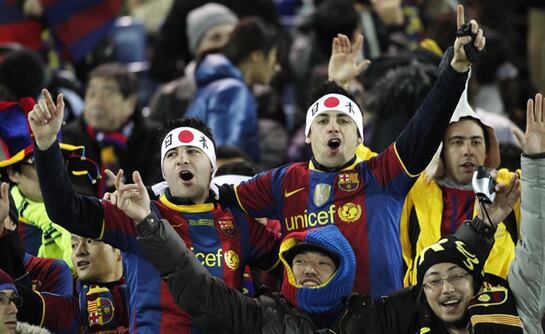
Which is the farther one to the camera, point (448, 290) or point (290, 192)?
point (290, 192)

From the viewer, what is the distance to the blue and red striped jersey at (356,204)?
758cm

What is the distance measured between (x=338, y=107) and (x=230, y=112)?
7.73 ft

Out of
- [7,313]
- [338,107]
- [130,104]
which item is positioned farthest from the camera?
[130,104]

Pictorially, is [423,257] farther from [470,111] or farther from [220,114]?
[220,114]

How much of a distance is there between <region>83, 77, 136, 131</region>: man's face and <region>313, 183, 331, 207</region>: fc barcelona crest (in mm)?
3003

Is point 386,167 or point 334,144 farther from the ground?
point 334,144

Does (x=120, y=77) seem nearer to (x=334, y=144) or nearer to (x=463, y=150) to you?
(x=334, y=144)

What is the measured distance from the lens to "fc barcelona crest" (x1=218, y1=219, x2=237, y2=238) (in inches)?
301

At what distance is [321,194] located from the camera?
7.74m

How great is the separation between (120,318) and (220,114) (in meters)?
2.73

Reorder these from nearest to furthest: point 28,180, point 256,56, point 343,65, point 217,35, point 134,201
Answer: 1. point 134,201
2. point 28,180
3. point 343,65
4. point 256,56
5. point 217,35

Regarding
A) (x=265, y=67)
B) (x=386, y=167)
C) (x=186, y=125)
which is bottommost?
(x=386, y=167)

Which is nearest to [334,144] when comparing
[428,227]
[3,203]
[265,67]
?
[428,227]

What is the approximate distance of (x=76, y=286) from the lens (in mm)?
8008
